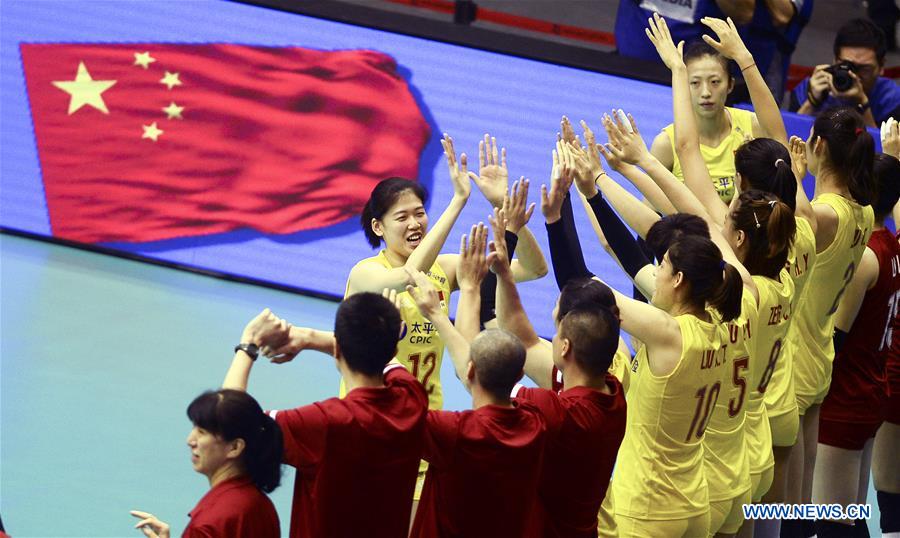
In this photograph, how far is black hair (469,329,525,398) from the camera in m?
4.37

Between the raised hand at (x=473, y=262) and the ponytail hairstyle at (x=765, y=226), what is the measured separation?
1.29m

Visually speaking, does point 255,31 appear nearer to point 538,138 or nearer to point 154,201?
point 154,201

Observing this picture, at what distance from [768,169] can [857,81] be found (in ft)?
11.7

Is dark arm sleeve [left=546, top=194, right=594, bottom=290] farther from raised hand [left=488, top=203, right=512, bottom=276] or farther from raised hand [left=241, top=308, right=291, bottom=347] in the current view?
raised hand [left=241, top=308, right=291, bottom=347]

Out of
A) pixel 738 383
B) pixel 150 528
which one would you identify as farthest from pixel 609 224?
pixel 150 528

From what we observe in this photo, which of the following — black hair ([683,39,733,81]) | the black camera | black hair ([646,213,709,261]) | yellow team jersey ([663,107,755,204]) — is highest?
the black camera

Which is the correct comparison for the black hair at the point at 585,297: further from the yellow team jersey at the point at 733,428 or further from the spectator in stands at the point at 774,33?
the spectator in stands at the point at 774,33

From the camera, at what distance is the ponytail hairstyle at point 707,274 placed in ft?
16.3

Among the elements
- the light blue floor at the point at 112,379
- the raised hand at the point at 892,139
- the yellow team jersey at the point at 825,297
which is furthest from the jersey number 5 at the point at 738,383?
the light blue floor at the point at 112,379

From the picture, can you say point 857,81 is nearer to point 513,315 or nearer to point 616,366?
point 616,366

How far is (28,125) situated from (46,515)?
193 inches

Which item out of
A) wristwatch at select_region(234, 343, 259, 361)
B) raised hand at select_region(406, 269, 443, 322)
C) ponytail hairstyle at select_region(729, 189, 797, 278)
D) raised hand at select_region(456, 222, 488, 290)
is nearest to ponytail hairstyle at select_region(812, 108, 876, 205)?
ponytail hairstyle at select_region(729, 189, 797, 278)

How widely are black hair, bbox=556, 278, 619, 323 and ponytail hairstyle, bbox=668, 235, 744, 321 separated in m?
0.38

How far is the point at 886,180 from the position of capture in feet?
21.8
